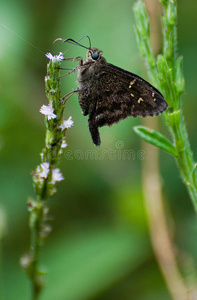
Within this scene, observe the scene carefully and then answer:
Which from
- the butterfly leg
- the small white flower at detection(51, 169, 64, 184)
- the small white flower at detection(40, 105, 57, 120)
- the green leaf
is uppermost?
A: the butterfly leg

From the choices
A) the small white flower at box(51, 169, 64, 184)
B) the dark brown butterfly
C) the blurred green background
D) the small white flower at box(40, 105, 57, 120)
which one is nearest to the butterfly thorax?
→ the dark brown butterfly

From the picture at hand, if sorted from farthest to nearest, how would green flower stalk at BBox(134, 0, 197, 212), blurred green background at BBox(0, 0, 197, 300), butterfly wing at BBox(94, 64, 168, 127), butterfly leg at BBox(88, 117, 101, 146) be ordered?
blurred green background at BBox(0, 0, 197, 300), butterfly leg at BBox(88, 117, 101, 146), butterfly wing at BBox(94, 64, 168, 127), green flower stalk at BBox(134, 0, 197, 212)

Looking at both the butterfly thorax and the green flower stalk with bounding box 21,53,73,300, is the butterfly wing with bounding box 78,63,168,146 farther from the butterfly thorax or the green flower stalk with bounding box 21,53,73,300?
the green flower stalk with bounding box 21,53,73,300

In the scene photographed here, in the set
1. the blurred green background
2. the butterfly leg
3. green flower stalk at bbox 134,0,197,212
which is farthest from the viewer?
the blurred green background

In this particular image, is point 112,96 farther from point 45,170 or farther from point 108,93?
point 45,170

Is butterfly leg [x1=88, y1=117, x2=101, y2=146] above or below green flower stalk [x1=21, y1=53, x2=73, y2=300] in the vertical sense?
above

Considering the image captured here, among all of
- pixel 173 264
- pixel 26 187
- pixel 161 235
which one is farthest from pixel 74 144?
pixel 173 264

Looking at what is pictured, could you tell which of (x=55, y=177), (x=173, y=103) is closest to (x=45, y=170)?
(x=55, y=177)
